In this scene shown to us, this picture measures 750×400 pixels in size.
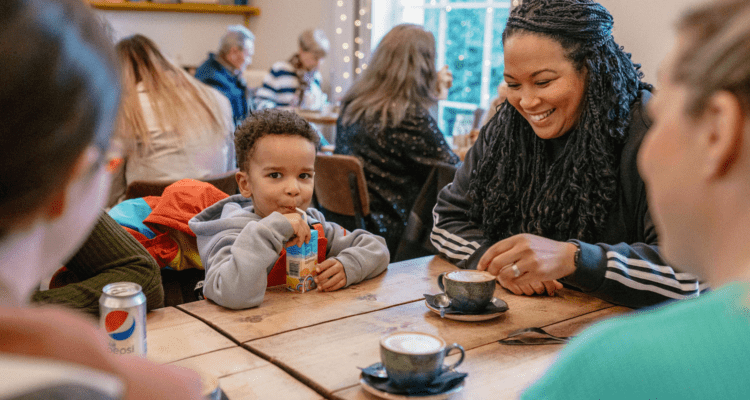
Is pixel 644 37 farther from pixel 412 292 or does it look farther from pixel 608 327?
pixel 608 327

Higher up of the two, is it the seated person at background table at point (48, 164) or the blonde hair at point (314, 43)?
the blonde hair at point (314, 43)

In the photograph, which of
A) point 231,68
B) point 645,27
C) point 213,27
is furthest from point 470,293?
point 213,27

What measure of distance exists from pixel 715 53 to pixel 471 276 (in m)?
0.80

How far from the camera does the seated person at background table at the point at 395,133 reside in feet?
10.0

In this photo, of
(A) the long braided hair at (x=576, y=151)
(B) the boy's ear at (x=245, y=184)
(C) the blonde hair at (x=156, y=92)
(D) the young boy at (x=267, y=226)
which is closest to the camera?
(D) the young boy at (x=267, y=226)

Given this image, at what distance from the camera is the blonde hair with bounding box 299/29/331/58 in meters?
5.52

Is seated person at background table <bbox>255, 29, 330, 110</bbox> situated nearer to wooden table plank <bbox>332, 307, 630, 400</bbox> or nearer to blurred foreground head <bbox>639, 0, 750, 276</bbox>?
wooden table plank <bbox>332, 307, 630, 400</bbox>

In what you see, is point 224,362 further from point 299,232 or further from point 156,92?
point 156,92

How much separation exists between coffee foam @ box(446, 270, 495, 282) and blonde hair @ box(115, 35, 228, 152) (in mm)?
1851

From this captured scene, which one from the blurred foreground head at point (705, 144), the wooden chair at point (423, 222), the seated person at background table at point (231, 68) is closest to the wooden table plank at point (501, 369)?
the blurred foreground head at point (705, 144)

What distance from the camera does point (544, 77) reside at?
1.51 meters

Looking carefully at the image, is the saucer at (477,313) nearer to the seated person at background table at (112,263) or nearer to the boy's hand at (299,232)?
the boy's hand at (299,232)

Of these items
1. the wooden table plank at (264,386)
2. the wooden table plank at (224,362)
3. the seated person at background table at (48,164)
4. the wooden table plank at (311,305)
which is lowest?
the wooden table plank at (311,305)

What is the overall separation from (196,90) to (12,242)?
2460 mm
